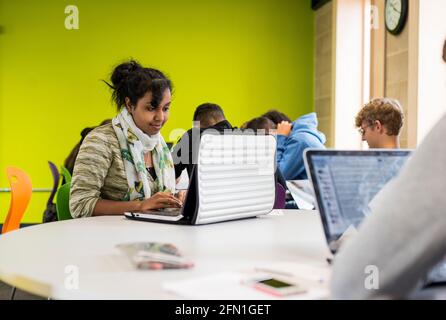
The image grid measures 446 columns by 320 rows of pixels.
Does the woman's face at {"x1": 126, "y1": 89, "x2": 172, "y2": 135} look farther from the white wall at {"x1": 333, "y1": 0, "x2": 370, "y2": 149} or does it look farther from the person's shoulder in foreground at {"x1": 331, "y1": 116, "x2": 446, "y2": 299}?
the white wall at {"x1": 333, "y1": 0, "x2": 370, "y2": 149}

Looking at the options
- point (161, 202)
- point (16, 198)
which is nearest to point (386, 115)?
point (161, 202)

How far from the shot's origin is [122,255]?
1.26 metres

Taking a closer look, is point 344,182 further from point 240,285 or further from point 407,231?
point 407,231

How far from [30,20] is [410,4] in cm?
436

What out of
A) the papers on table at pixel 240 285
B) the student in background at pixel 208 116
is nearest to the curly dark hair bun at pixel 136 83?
the papers on table at pixel 240 285

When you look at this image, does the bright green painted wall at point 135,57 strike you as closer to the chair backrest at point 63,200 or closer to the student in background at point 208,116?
the student in background at point 208,116

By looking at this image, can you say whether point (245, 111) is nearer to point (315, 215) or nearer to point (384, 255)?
point (315, 215)

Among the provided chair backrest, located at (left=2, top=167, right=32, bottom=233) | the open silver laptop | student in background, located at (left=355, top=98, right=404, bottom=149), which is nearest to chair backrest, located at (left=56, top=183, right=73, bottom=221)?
chair backrest, located at (left=2, top=167, right=32, bottom=233)

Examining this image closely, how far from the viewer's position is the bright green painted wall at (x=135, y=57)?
22.0 feet

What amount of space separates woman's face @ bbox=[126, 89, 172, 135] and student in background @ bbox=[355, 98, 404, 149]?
1422 mm

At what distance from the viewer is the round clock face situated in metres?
4.33

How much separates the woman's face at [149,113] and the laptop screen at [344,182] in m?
1.22

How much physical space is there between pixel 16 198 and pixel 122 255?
1796 mm

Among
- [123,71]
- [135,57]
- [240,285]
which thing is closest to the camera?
[240,285]
